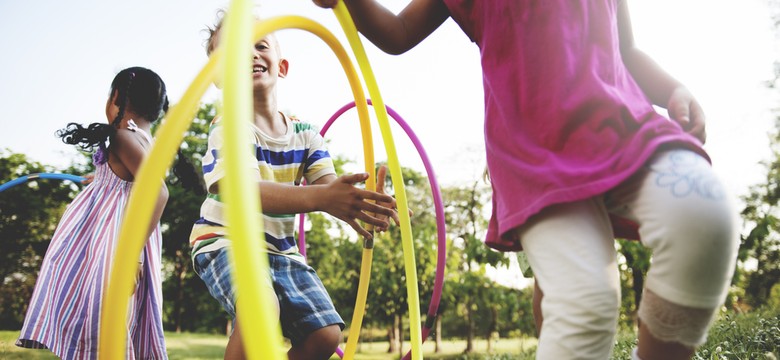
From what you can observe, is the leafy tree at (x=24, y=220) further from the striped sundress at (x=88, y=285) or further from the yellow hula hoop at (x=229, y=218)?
the yellow hula hoop at (x=229, y=218)

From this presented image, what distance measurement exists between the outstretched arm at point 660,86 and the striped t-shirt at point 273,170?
56.1 inches

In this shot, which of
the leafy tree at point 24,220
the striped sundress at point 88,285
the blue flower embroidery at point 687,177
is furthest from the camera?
the leafy tree at point 24,220

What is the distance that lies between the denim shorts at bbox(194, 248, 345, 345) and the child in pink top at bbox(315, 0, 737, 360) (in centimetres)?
111

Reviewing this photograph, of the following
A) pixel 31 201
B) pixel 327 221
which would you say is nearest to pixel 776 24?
pixel 327 221

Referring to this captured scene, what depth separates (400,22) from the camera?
1.86 m

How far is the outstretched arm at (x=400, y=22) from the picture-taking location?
1.86 m

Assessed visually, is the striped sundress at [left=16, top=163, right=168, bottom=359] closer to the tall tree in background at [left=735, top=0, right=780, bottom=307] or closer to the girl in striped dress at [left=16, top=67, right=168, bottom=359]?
the girl in striped dress at [left=16, top=67, right=168, bottom=359]

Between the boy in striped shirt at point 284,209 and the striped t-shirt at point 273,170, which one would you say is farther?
the striped t-shirt at point 273,170

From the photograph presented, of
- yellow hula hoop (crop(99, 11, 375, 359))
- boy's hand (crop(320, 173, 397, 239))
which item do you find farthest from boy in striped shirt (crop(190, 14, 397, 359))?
yellow hula hoop (crop(99, 11, 375, 359))

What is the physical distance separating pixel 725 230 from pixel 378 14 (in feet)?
4.09

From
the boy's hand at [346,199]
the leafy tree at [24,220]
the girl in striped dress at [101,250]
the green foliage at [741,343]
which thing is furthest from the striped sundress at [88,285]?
the leafy tree at [24,220]

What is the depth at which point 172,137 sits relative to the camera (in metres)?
1.19

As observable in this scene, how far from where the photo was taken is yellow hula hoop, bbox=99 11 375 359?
0.88 metres

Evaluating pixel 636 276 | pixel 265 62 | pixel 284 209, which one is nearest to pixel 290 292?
pixel 284 209
